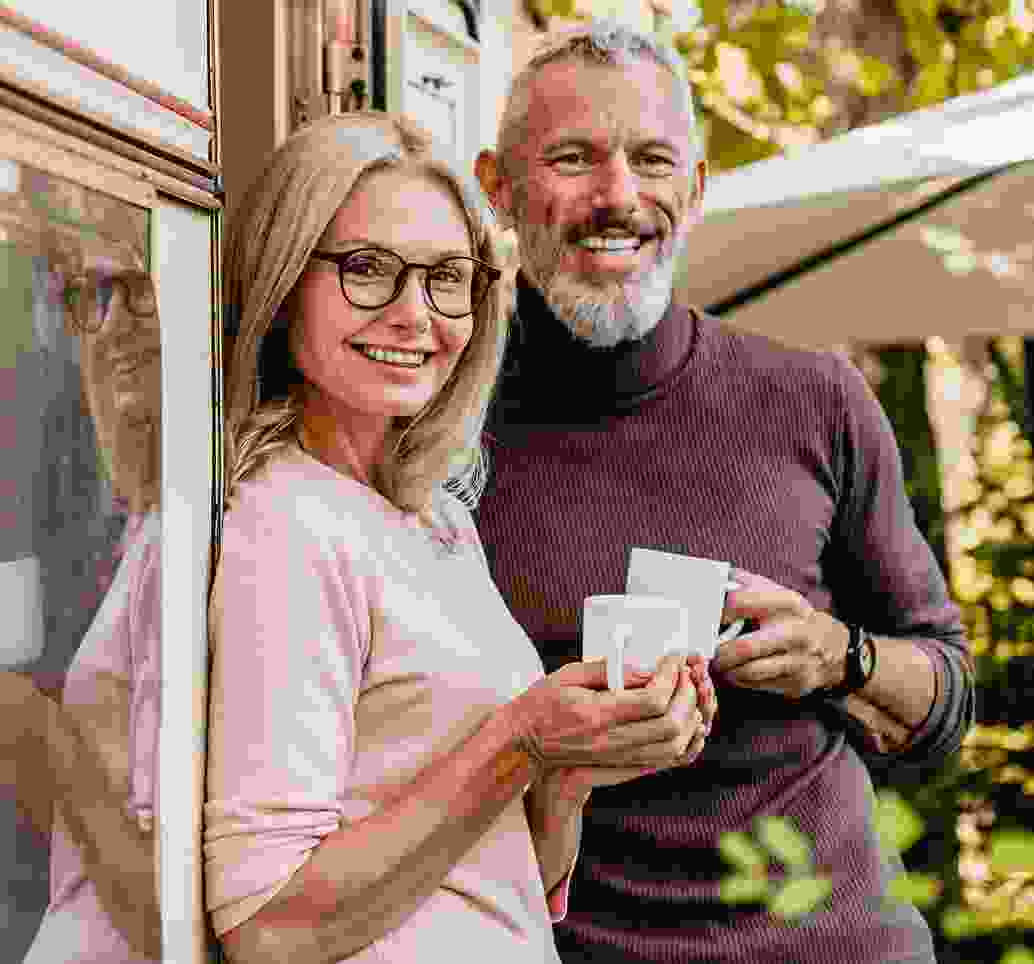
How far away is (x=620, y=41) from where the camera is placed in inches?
95.3

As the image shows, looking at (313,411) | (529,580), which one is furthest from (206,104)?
(529,580)

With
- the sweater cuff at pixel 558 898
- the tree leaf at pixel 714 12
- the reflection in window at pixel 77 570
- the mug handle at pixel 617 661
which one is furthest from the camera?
the tree leaf at pixel 714 12

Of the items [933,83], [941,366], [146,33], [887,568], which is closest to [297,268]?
[146,33]

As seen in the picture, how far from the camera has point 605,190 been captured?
2352 mm

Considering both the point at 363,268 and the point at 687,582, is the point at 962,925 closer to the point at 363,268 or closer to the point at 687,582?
the point at 687,582

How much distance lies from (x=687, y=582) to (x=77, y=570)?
0.92 meters

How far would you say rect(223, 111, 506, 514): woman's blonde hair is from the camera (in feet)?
5.57

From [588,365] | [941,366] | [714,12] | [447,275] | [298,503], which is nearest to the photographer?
[298,503]

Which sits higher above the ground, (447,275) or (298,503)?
(447,275)

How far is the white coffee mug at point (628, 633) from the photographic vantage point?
1.68 m

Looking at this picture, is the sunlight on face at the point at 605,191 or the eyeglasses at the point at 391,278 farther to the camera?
the sunlight on face at the point at 605,191

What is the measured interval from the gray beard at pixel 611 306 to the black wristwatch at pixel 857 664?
574 millimetres

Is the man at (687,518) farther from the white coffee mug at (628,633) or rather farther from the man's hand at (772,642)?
the white coffee mug at (628,633)

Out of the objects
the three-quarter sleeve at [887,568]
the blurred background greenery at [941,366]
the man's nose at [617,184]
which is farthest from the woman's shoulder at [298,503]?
the blurred background greenery at [941,366]
